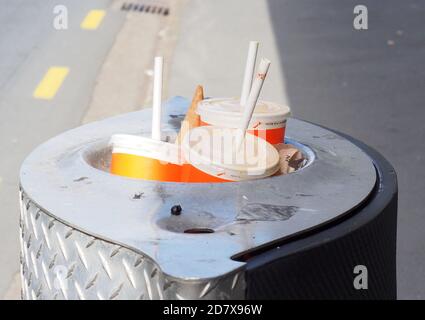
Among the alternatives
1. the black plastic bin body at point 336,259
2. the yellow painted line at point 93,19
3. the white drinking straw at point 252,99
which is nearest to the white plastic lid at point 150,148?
the white drinking straw at point 252,99

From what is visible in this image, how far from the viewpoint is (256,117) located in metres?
2.12

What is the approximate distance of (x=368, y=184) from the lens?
2.00 meters

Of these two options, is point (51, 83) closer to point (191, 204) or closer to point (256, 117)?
point (256, 117)

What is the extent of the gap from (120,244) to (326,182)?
0.57 metres

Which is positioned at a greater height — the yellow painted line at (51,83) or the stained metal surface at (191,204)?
the stained metal surface at (191,204)

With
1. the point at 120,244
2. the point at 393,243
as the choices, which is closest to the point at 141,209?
the point at 120,244

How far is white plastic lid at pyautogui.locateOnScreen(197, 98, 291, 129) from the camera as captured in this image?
6.95 feet

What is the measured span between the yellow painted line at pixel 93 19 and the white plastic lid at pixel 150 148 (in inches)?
251

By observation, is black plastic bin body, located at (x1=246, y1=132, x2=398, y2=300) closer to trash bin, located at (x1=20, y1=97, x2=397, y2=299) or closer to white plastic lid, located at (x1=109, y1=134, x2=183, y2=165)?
trash bin, located at (x1=20, y1=97, x2=397, y2=299)

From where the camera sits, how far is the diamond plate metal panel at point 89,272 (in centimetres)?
153

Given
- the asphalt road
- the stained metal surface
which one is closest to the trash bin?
the stained metal surface

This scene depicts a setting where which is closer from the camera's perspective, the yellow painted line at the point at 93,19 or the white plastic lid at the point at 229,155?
the white plastic lid at the point at 229,155

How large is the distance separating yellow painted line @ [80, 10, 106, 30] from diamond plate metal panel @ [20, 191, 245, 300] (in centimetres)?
653

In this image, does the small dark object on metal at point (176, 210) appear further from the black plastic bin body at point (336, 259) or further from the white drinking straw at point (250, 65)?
the white drinking straw at point (250, 65)
